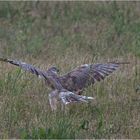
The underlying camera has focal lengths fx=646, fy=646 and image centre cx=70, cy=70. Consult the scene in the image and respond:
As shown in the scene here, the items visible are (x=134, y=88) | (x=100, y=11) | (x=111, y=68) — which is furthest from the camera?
(x=100, y=11)

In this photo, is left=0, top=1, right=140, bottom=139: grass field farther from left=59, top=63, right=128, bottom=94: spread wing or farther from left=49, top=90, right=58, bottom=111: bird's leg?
left=59, top=63, right=128, bottom=94: spread wing

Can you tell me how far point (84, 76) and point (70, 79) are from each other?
0.19 metres

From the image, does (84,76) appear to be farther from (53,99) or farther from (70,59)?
(70,59)

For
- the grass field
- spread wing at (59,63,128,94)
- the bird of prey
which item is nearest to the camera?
the grass field

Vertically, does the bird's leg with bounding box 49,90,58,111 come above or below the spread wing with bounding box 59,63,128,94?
below

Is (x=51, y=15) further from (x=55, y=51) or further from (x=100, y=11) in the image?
(x=55, y=51)

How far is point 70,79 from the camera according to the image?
696 centimetres

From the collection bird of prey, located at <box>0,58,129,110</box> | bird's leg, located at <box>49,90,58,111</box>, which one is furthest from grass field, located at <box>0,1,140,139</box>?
bird of prey, located at <box>0,58,129,110</box>

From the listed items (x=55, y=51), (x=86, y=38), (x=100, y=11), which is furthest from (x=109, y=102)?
(x=100, y=11)

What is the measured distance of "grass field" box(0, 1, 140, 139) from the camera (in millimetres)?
6309

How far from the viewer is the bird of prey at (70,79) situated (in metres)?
6.52

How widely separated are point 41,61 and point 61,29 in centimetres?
262

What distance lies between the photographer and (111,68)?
7.16m

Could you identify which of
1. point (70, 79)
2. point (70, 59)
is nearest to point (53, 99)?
point (70, 79)
